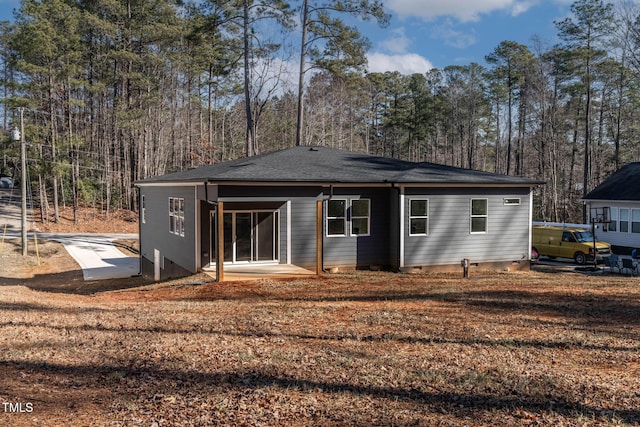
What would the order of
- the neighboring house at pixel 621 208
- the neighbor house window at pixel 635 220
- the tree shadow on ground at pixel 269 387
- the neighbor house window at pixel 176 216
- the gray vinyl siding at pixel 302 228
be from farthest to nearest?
the neighboring house at pixel 621 208, the neighbor house window at pixel 635 220, the neighbor house window at pixel 176 216, the gray vinyl siding at pixel 302 228, the tree shadow on ground at pixel 269 387

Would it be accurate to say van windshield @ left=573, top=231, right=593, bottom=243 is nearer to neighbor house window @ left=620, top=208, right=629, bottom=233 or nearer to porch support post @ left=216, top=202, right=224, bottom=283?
neighbor house window @ left=620, top=208, right=629, bottom=233

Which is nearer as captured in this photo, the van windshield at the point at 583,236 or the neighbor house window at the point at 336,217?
the neighbor house window at the point at 336,217

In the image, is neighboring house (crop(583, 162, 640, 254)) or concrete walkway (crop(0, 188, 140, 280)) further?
neighboring house (crop(583, 162, 640, 254))

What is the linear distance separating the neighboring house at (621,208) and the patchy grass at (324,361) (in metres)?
15.6

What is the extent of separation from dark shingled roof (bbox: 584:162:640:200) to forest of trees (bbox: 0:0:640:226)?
5.70 metres

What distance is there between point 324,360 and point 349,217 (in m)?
9.65

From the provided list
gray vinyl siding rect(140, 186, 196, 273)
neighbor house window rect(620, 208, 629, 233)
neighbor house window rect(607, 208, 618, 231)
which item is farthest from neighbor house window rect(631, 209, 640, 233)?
gray vinyl siding rect(140, 186, 196, 273)

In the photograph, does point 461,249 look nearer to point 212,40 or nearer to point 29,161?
point 212,40

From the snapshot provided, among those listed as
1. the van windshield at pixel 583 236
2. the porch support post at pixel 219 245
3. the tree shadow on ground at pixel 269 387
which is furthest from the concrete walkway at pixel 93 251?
the van windshield at pixel 583 236

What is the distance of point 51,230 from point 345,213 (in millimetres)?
25272

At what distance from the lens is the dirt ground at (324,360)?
4539mm

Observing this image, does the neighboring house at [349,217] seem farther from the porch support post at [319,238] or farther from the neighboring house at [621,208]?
the neighboring house at [621,208]

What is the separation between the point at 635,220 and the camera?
23.8m

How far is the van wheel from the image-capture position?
2140cm
